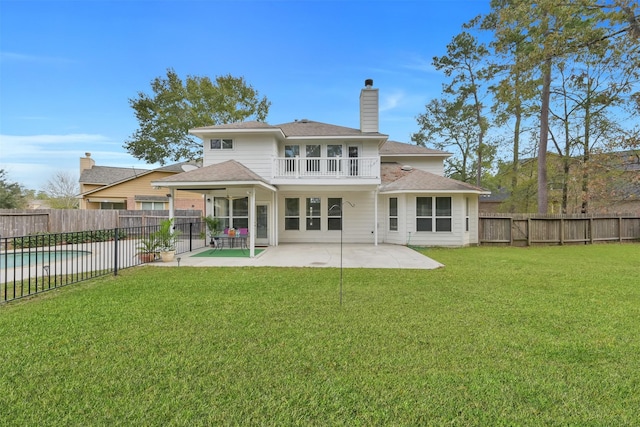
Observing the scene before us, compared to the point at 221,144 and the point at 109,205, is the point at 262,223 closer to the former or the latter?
the point at 221,144

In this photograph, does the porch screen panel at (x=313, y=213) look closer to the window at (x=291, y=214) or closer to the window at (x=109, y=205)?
the window at (x=291, y=214)

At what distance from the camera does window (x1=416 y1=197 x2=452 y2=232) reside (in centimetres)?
1366

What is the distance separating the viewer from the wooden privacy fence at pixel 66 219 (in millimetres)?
13469

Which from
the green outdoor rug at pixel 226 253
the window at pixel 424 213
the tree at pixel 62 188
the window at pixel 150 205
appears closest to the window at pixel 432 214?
the window at pixel 424 213

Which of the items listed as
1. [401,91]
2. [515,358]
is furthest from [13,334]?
[401,91]

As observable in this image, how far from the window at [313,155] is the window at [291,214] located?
1.85 meters

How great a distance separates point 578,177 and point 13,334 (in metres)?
22.4

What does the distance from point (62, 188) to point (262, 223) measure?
1244 inches

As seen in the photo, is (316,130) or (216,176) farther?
(316,130)

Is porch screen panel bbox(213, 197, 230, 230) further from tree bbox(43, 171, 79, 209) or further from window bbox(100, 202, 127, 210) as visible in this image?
tree bbox(43, 171, 79, 209)

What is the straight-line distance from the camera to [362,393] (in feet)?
8.41

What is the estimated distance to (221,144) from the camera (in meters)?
13.5

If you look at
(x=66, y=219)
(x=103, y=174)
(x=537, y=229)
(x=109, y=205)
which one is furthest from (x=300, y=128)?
(x=103, y=174)

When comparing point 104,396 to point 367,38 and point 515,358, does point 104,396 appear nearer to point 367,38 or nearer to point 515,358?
point 515,358
